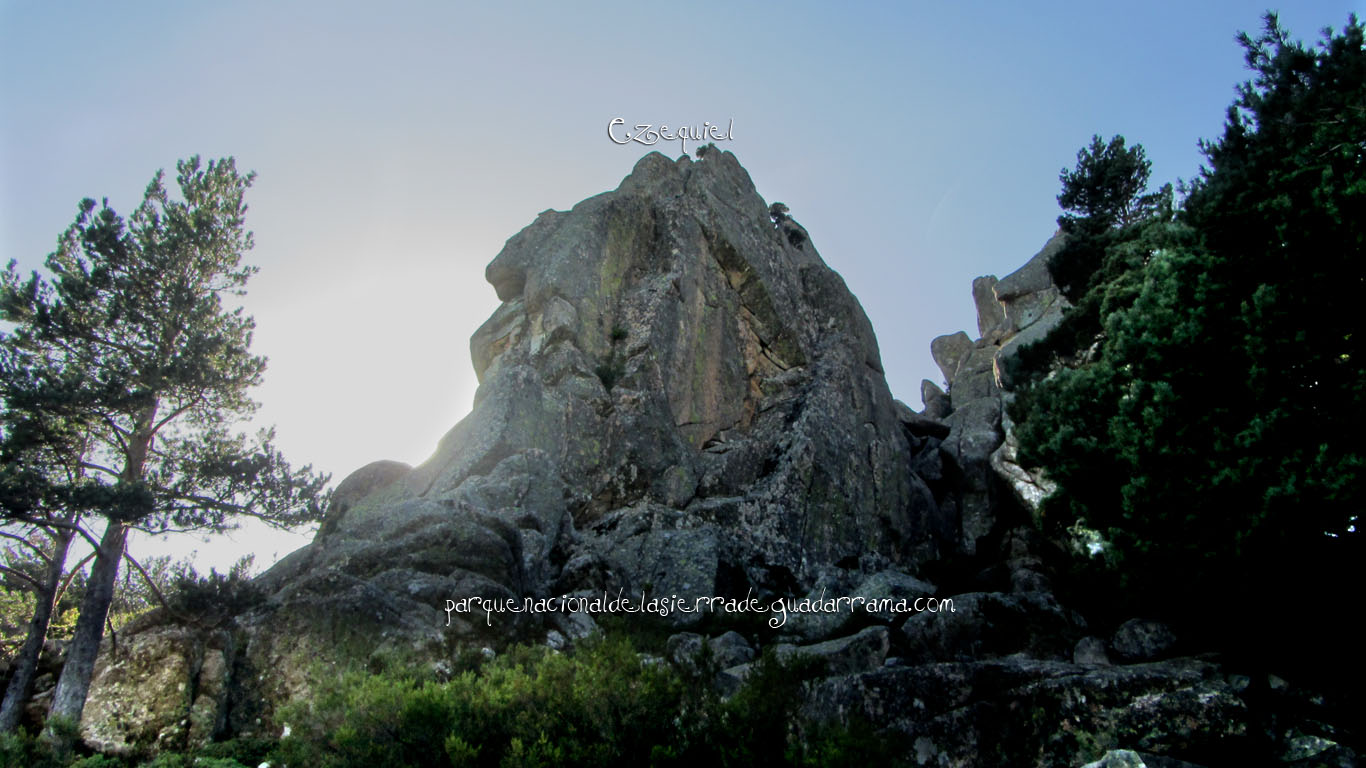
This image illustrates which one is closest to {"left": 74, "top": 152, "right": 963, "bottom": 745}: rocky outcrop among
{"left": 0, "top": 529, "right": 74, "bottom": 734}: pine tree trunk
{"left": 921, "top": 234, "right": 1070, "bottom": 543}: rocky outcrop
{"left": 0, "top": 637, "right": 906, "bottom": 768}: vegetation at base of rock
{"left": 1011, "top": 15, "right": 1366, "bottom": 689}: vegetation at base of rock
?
{"left": 921, "top": 234, "right": 1070, "bottom": 543}: rocky outcrop

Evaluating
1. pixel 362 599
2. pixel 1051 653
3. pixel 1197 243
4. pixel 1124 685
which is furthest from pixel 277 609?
pixel 1197 243

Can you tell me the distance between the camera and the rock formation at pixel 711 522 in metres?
10.6

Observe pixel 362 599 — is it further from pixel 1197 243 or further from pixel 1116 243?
pixel 1116 243

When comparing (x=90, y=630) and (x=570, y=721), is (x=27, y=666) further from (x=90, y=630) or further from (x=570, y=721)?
(x=570, y=721)

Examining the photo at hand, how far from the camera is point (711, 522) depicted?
31.7m

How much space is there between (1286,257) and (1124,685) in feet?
35.6

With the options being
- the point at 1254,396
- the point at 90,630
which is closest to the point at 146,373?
the point at 90,630

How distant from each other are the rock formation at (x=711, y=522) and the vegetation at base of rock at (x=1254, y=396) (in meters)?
2.72

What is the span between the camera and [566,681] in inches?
417

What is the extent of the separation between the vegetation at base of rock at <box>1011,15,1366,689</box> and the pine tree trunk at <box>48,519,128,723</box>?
2263 cm

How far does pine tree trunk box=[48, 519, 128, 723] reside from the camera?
1884 cm

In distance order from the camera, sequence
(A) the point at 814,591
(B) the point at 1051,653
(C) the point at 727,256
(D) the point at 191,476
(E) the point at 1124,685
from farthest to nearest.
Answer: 1. (C) the point at 727,256
2. (A) the point at 814,591
3. (D) the point at 191,476
4. (B) the point at 1051,653
5. (E) the point at 1124,685

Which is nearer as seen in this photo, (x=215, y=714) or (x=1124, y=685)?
(x=1124, y=685)

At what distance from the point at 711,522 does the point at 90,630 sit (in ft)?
64.4
